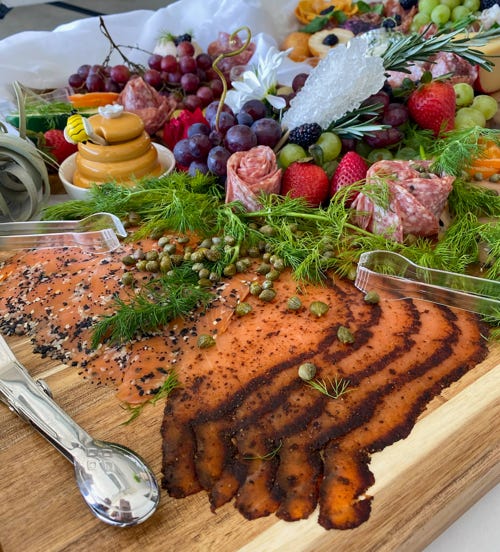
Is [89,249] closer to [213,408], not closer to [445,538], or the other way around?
[213,408]

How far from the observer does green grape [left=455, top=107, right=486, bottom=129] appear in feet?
5.65

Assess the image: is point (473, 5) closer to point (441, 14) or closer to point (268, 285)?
point (441, 14)

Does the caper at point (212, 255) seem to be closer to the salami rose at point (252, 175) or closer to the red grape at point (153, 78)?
the salami rose at point (252, 175)

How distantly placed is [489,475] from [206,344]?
54cm

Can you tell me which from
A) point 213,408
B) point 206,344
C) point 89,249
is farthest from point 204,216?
point 213,408

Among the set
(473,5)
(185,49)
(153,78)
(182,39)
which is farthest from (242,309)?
(473,5)

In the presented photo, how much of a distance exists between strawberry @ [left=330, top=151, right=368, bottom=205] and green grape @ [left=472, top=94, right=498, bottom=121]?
0.74 m

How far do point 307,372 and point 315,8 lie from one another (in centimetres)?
241

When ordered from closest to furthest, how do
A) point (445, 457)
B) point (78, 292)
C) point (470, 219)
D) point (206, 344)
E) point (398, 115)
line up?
point (445, 457) → point (206, 344) → point (78, 292) → point (470, 219) → point (398, 115)

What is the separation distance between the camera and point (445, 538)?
33.4 inches

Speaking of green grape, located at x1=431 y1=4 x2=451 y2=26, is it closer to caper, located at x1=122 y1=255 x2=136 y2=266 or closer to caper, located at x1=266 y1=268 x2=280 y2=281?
caper, located at x1=266 y1=268 x2=280 y2=281

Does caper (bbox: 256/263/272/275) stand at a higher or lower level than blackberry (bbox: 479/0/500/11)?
lower

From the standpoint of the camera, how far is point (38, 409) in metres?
0.88

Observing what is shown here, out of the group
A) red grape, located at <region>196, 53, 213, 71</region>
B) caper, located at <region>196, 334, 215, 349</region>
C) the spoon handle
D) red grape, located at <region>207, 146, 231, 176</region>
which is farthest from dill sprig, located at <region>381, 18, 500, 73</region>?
the spoon handle
